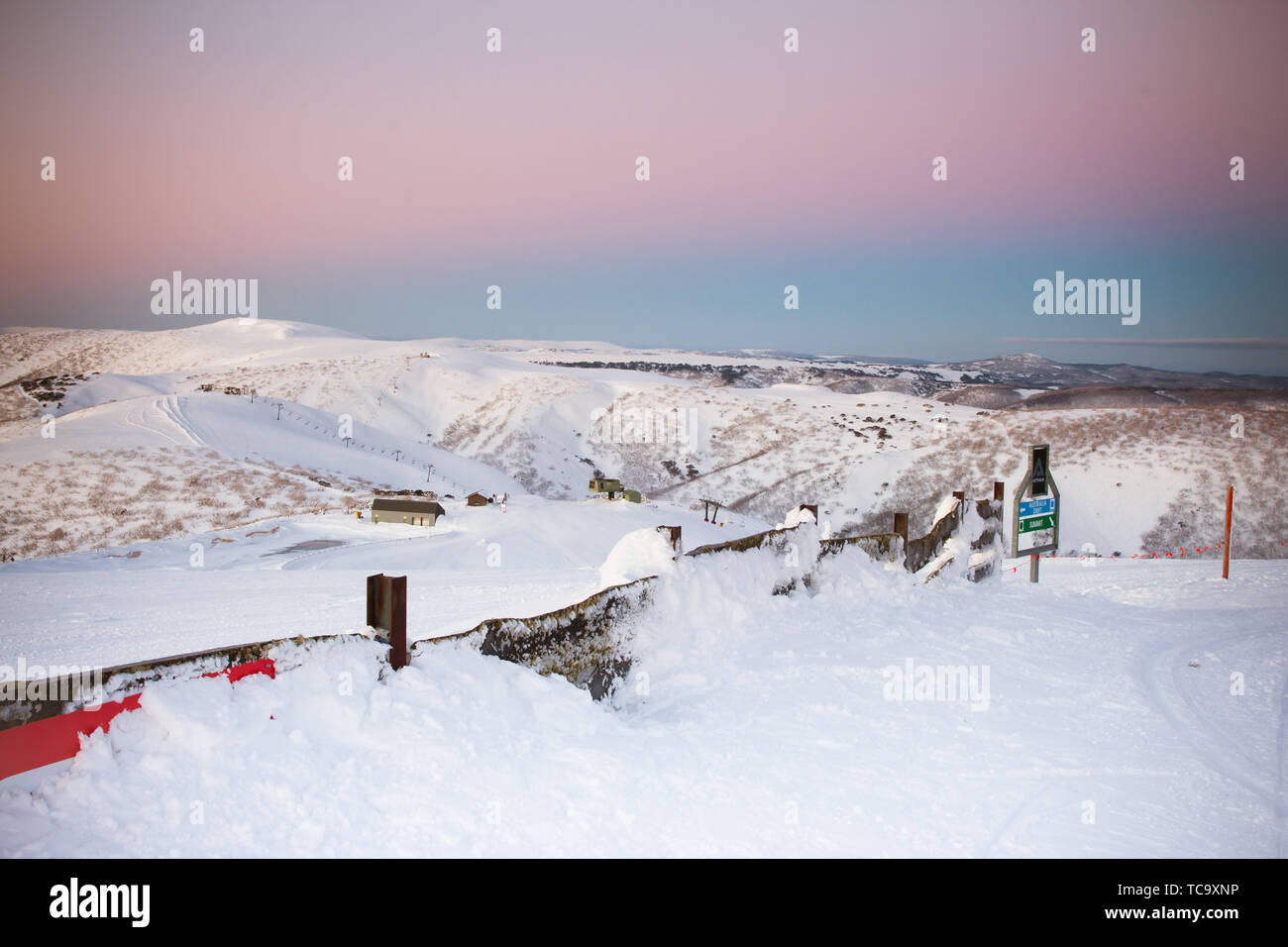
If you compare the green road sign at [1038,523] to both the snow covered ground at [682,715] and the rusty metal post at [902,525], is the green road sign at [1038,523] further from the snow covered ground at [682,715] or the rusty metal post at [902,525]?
the rusty metal post at [902,525]

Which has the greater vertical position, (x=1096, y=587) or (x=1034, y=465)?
(x=1034, y=465)

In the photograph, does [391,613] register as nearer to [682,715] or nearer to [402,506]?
[682,715]

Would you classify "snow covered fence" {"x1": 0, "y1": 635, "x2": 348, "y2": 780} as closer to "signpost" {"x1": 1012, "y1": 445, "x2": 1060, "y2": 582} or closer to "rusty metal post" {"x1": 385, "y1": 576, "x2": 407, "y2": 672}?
"rusty metal post" {"x1": 385, "y1": 576, "x2": 407, "y2": 672}

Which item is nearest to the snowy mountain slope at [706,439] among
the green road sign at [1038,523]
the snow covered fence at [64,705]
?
the green road sign at [1038,523]

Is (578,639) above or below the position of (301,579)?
above

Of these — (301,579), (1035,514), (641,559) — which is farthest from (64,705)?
(1035,514)
